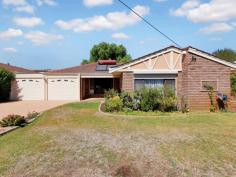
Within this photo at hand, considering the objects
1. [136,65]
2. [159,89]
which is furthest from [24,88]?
[159,89]

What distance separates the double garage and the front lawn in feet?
53.3

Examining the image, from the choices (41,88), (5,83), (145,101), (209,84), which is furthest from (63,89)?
(209,84)

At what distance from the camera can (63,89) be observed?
29969 millimetres

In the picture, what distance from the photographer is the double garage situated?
29.9 m

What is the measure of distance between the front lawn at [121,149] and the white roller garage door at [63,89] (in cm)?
1592

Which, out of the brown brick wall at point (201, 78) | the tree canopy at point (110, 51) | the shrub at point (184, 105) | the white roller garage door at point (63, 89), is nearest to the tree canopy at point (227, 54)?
the tree canopy at point (110, 51)

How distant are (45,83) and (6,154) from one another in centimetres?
2182

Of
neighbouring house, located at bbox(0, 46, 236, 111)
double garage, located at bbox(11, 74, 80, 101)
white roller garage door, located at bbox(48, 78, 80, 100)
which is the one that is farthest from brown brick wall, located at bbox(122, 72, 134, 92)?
double garage, located at bbox(11, 74, 80, 101)

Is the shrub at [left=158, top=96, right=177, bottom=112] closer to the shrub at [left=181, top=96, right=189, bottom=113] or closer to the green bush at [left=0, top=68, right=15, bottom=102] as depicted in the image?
the shrub at [left=181, top=96, right=189, bottom=113]

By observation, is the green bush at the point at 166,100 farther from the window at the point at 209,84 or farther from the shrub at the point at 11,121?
the shrub at the point at 11,121

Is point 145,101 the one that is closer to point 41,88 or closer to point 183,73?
point 183,73

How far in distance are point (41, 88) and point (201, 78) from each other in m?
17.6

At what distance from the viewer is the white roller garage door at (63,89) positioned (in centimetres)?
2972

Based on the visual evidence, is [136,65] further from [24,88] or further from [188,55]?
[24,88]
